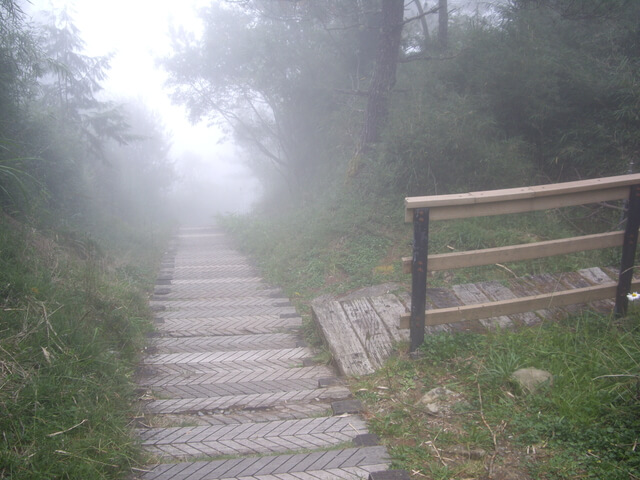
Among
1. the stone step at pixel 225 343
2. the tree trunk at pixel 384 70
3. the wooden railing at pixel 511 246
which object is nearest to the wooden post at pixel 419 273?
the wooden railing at pixel 511 246

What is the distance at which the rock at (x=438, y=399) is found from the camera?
2.78 metres

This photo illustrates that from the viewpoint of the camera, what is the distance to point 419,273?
3141 millimetres

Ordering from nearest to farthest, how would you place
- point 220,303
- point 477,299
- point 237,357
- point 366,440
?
point 366,440
point 237,357
point 477,299
point 220,303

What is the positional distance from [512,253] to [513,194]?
1.50ft

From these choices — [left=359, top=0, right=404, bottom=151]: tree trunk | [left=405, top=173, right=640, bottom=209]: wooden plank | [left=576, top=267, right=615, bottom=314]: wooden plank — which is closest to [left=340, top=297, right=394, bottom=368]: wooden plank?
[left=405, top=173, right=640, bottom=209]: wooden plank

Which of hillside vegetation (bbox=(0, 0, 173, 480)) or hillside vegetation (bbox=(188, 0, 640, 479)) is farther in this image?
hillside vegetation (bbox=(188, 0, 640, 479))

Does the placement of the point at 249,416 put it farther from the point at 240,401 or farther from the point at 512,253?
the point at 512,253

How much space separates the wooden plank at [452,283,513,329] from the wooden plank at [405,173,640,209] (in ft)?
3.57

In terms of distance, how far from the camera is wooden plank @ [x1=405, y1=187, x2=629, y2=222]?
312cm

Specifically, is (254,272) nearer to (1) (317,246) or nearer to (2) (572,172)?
(1) (317,246)

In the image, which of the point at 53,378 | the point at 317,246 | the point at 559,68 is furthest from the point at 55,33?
the point at 53,378

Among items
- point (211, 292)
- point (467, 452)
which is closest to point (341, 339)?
point (467, 452)

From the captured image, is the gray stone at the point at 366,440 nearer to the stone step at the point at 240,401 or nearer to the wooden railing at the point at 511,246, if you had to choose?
the stone step at the point at 240,401

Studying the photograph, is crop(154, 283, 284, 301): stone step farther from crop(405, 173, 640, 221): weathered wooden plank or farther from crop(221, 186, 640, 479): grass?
crop(405, 173, 640, 221): weathered wooden plank
